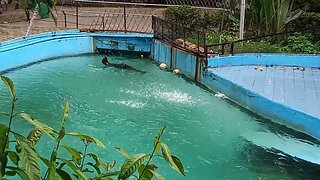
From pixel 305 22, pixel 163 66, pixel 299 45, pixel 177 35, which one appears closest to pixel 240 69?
pixel 299 45

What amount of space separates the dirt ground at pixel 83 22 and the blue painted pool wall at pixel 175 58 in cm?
166

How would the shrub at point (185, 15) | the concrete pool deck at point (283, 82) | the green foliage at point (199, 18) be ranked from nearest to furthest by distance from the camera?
the concrete pool deck at point (283, 82) → the green foliage at point (199, 18) → the shrub at point (185, 15)

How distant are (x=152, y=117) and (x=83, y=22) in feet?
23.9

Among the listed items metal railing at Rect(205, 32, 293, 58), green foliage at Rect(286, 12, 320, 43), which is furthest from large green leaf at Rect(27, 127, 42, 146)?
green foliage at Rect(286, 12, 320, 43)

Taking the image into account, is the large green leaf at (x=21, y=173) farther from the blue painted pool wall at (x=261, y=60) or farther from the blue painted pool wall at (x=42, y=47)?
the blue painted pool wall at (x=42, y=47)

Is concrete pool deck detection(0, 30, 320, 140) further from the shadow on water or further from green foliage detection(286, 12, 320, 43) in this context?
green foliage detection(286, 12, 320, 43)

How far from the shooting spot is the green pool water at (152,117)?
5.84 m

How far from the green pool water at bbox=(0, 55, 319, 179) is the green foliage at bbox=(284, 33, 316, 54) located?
2.36 meters

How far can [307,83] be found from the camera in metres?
8.19

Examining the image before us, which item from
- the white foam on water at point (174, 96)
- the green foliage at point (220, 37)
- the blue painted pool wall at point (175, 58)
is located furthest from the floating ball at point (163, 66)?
the white foam on water at point (174, 96)

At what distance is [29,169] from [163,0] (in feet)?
54.4

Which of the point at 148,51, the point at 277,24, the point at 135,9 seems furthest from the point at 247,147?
the point at 135,9

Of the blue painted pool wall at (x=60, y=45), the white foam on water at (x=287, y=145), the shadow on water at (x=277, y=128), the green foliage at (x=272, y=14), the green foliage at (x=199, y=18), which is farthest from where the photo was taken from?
the green foliage at (x=199, y=18)

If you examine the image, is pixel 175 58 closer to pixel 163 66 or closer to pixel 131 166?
pixel 163 66
